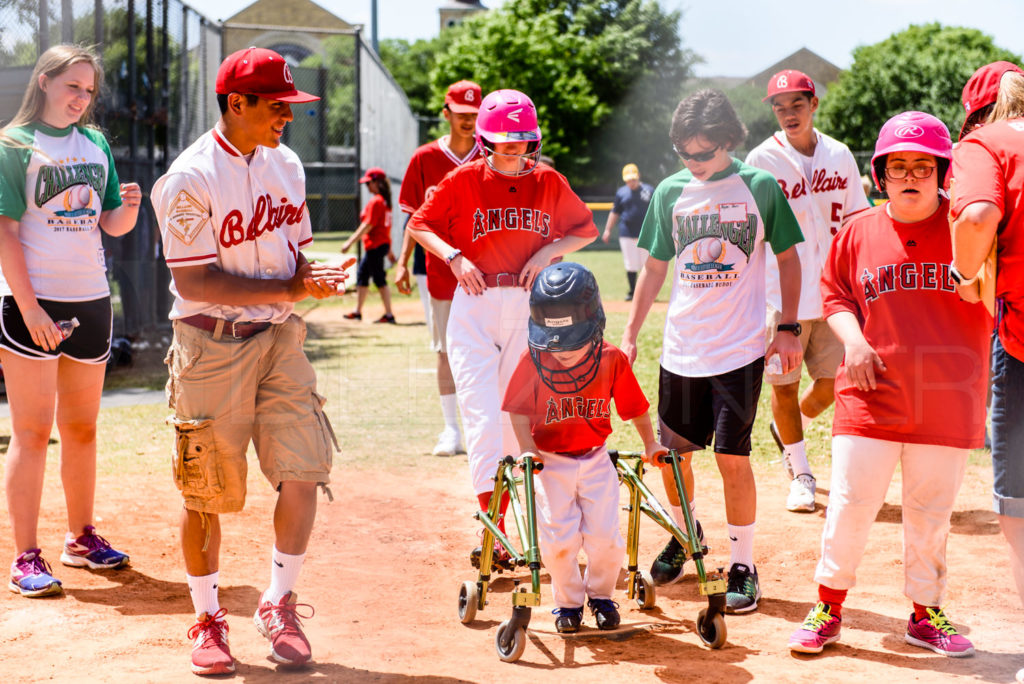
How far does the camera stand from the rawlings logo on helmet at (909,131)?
385 centimetres

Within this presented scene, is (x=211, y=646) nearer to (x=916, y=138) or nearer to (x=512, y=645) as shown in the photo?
(x=512, y=645)

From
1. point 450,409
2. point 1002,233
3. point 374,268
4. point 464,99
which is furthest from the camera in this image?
point 374,268

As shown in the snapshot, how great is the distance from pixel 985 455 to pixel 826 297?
413 centimetres

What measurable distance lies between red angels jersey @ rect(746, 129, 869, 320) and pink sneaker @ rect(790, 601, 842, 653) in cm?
236

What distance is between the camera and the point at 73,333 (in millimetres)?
4648

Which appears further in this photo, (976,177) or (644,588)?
(644,588)

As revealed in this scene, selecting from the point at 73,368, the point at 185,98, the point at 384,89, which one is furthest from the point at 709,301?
the point at 384,89

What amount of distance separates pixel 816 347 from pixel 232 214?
372 cm

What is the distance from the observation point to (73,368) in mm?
4738

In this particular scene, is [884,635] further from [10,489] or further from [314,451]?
[10,489]

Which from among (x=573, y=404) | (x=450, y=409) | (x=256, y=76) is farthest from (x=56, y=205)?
(x=450, y=409)

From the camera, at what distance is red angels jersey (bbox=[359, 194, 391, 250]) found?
15117 mm

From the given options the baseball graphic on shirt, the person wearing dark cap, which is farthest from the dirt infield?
the person wearing dark cap

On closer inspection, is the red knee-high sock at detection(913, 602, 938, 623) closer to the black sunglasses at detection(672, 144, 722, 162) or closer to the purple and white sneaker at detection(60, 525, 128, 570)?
the black sunglasses at detection(672, 144, 722, 162)
